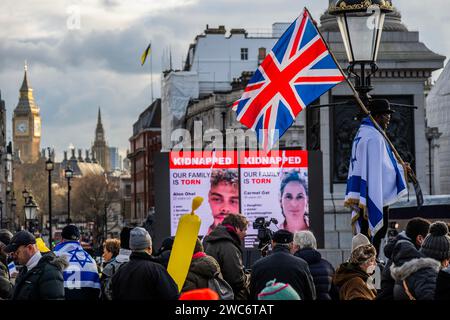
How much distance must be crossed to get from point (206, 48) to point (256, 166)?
8851 cm

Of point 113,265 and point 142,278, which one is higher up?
point 142,278

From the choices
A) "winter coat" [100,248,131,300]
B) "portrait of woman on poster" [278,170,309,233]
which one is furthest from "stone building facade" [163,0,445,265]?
"winter coat" [100,248,131,300]

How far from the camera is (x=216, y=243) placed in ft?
45.2

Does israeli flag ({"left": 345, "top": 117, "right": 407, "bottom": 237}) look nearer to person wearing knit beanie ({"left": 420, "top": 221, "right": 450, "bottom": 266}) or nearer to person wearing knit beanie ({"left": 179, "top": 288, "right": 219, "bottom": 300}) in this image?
person wearing knit beanie ({"left": 420, "top": 221, "right": 450, "bottom": 266})

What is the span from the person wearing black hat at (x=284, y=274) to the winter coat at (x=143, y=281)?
2.75 feet

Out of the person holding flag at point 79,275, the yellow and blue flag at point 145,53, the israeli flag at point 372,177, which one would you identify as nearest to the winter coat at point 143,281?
the person holding flag at point 79,275

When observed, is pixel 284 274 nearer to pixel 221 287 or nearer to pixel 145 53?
pixel 221 287

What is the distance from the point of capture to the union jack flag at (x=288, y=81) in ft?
50.8

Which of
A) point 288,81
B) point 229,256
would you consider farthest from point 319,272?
point 288,81

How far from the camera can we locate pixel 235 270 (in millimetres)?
13539

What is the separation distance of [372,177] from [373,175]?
2 centimetres

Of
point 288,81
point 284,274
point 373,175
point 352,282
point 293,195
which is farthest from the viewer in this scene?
point 293,195
